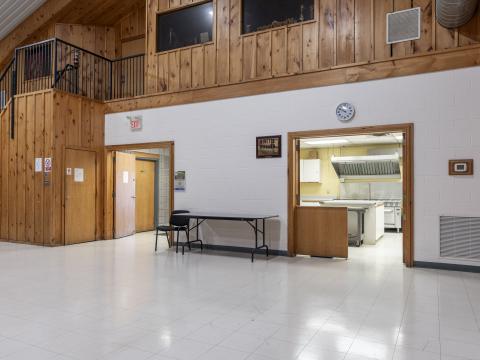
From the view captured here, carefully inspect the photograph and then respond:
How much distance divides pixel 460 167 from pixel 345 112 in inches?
68.9

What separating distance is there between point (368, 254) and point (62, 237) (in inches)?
224

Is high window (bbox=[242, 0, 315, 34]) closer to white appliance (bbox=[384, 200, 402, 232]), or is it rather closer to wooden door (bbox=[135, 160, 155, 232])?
wooden door (bbox=[135, 160, 155, 232])

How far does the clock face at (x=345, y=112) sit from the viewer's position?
5.71 m

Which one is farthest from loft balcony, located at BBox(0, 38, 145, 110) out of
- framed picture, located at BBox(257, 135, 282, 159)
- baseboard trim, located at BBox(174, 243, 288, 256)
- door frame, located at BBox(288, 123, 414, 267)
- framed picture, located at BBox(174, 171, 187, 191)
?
door frame, located at BBox(288, 123, 414, 267)

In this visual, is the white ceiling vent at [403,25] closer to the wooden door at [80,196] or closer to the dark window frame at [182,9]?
the dark window frame at [182,9]

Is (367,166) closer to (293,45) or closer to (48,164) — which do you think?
(293,45)

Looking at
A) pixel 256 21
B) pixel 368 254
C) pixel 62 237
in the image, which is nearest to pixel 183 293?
pixel 368 254

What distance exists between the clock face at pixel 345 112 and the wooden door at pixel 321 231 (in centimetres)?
144

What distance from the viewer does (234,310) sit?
3.50 m

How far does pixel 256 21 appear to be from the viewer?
6719mm

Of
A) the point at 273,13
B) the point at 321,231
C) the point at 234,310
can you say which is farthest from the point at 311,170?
the point at 234,310

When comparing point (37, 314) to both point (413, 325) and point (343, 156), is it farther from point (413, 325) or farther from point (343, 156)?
point (343, 156)

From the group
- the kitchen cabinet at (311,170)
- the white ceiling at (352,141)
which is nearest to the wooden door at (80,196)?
the white ceiling at (352,141)

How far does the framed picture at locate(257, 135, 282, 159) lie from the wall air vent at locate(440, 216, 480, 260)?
2600 millimetres
